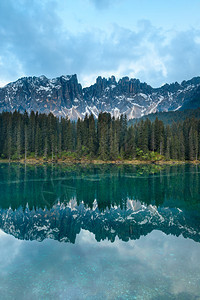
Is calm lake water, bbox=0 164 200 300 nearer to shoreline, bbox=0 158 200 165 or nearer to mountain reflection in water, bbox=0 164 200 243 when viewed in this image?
mountain reflection in water, bbox=0 164 200 243

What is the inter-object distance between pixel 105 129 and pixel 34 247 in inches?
3745

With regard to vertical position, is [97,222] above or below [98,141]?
below

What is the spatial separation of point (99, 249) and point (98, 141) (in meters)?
96.6

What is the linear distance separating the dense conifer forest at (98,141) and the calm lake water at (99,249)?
Answer: 3022 inches

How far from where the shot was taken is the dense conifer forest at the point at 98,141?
102m

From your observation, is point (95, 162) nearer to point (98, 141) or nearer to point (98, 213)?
point (98, 141)

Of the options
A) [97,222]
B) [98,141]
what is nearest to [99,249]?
[97,222]

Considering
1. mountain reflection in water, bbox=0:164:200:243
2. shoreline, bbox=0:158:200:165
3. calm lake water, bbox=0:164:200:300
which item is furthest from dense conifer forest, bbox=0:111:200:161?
calm lake water, bbox=0:164:200:300

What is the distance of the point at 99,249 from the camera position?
1374 cm

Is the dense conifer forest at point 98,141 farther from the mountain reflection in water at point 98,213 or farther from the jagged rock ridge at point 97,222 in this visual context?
the jagged rock ridge at point 97,222

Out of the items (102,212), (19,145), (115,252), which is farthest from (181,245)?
(19,145)

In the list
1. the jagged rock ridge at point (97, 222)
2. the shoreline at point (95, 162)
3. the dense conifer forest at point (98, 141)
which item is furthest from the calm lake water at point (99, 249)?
the dense conifer forest at point (98, 141)

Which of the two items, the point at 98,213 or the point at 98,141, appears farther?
the point at 98,141

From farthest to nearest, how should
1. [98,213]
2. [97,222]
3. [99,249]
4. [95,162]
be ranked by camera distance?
[95,162] → [98,213] → [97,222] → [99,249]
